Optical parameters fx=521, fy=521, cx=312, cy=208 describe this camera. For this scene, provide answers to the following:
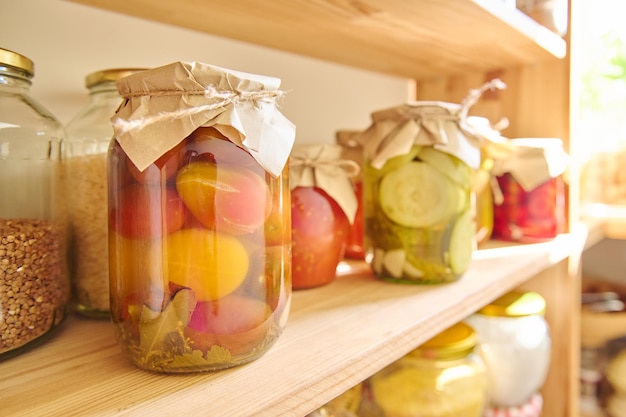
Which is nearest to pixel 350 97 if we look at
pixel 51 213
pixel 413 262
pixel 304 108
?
pixel 304 108

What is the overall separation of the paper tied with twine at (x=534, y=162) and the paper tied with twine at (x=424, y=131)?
0.95ft

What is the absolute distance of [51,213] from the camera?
0.47m

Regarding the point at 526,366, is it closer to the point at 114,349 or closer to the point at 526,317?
the point at 526,317

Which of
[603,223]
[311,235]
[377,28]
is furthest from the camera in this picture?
[603,223]

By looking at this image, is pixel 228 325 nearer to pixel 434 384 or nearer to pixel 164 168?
pixel 164 168

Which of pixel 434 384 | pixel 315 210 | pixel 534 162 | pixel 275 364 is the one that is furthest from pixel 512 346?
pixel 275 364

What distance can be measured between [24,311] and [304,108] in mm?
578

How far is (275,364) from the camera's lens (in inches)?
14.8

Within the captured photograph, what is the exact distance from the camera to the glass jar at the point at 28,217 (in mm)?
382

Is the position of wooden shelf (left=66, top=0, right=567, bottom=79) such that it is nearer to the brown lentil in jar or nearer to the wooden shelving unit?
the wooden shelving unit

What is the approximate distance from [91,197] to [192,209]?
17 cm

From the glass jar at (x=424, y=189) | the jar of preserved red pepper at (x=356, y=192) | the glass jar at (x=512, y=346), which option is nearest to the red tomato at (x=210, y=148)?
the glass jar at (x=424, y=189)

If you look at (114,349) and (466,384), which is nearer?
(114,349)

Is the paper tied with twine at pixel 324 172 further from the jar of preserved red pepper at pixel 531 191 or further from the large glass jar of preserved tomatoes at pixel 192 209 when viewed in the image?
the jar of preserved red pepper at pixel 531 191
